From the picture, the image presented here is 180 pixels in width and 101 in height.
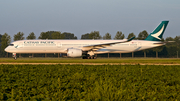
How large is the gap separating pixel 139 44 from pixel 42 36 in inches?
1476

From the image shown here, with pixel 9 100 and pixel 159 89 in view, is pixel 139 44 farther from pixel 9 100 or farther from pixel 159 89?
pixel 9 100

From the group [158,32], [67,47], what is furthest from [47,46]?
[158,32]

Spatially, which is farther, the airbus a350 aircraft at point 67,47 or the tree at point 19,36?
Answer: the tree at point 19,36

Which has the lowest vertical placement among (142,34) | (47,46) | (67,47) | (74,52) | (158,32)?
(74,52)

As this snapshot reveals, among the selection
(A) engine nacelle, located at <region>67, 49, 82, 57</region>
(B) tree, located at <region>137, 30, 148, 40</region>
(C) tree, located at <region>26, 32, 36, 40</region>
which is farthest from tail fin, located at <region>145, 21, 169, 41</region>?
(C) tree, located at <region>26, 32, 36, 40</region>

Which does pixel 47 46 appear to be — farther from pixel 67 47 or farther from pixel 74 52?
pixel 74 52

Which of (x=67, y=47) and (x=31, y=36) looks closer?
(x=67, y=47)

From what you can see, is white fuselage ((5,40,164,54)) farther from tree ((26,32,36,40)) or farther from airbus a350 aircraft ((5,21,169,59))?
tree ((26,32,36,40))

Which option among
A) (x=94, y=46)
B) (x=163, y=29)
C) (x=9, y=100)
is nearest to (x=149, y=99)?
(x=9, y=100)

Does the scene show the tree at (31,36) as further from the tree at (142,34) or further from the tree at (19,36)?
the tree at (142,34)

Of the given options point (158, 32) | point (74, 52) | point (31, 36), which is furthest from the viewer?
point (31, 36)

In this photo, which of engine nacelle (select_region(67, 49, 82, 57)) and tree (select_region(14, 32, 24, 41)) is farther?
tree (select_region(14, 32, 24, 41))

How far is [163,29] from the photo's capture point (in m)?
48.9

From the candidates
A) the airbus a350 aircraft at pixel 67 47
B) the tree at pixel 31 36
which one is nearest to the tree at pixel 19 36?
the tree at pixel 31 36
